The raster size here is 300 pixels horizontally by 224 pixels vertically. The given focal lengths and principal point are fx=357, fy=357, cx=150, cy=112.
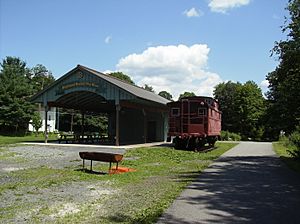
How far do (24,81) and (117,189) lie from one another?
49.9 m

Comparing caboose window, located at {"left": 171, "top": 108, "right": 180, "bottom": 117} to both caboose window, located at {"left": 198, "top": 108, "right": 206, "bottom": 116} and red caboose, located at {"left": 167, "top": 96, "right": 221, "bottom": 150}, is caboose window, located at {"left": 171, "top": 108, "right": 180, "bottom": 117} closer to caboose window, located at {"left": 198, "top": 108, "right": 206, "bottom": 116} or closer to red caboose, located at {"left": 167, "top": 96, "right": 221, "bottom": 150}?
red caboose, located at {"left": 167, "top": 96, "right": 221, "bottom": 150}

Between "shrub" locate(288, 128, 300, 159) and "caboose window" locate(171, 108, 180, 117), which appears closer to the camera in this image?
"shrub" locate(288, 128, 300, 159)

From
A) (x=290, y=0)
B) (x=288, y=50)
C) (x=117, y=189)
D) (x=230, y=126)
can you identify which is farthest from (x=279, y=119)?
(x=230, y=126)

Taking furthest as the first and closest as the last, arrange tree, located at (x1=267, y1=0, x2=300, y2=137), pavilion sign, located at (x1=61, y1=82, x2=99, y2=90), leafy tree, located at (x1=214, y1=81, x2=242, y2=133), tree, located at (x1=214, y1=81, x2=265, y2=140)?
leafy tree, located at (x1=214, y1=81, x2=242, y2=133), tree, located at (x1=214, y1=81, x2=265, y2=140), pavilion sign, located at (x1=61, y1=82, x2=99, y2=90), tree, located at (x1=267, y1=0, x2=300, y2=137)

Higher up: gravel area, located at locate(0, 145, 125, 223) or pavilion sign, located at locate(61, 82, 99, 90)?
pavilion sign, located at locate(61, 82, 99, 90)

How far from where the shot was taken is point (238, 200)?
8.10 meters

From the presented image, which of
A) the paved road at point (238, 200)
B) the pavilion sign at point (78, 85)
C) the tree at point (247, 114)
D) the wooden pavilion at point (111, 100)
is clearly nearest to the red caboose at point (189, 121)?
the wooden pavilion at point (111, 100)

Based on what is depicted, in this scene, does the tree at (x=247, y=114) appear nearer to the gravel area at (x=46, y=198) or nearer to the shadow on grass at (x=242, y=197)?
the shadow on grass at (x=242, y=197)

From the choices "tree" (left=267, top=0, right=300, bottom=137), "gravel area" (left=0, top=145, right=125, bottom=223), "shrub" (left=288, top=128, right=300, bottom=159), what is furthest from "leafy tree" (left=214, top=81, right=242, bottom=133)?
"gravel area" (left=0, top=145, right=125, bottom=223)

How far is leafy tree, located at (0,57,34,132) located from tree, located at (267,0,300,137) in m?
40.5

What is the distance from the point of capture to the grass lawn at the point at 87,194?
655 centimetres

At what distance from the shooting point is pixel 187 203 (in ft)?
25.2

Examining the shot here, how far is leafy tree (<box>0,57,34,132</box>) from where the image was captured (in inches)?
1966

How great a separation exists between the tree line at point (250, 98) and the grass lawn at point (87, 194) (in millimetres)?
5848
